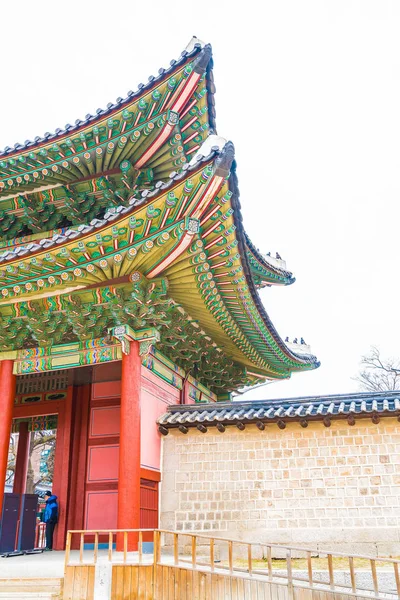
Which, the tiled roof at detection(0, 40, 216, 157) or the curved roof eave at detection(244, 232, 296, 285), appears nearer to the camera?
the tiled roof at detection(0, 40, 216, 157)

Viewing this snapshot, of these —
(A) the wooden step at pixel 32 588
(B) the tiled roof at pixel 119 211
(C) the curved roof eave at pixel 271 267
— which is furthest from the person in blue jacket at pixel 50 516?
(C) the curved roof eave at pixel 271 267

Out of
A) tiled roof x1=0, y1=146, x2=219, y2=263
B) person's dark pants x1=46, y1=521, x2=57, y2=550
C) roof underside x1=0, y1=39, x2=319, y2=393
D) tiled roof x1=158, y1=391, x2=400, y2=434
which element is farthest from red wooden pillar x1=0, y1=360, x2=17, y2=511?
tiled roof x1=158, y1=391, x2=400, y2=434

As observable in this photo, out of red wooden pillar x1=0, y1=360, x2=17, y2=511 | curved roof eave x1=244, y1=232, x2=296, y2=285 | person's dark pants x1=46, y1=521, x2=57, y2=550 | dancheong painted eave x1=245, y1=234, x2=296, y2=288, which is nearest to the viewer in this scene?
red wooden pillar x1=0, y1=360, x2=17, y2=511

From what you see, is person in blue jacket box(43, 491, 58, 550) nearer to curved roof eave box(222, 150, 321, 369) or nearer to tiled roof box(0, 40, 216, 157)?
curved roof eave box(222, 150, 321, 369)

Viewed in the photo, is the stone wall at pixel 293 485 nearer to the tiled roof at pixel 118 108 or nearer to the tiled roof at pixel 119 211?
the tiled roof at pixel 119 211

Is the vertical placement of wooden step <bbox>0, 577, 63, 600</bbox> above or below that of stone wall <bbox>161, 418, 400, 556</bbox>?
below

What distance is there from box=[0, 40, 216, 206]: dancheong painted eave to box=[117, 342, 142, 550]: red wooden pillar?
14.3 ft

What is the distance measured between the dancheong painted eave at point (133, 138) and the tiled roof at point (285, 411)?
5323mm

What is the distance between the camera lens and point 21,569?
7492 millimetres

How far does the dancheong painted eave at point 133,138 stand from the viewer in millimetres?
10461

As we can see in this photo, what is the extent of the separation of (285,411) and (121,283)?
4.03m

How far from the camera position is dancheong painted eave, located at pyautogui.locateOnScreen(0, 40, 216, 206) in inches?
412

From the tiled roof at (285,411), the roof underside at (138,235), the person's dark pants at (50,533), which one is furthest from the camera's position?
the person's dark pants at (50,533)

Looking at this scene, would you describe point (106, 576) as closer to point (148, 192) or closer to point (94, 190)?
point (148, 192)
